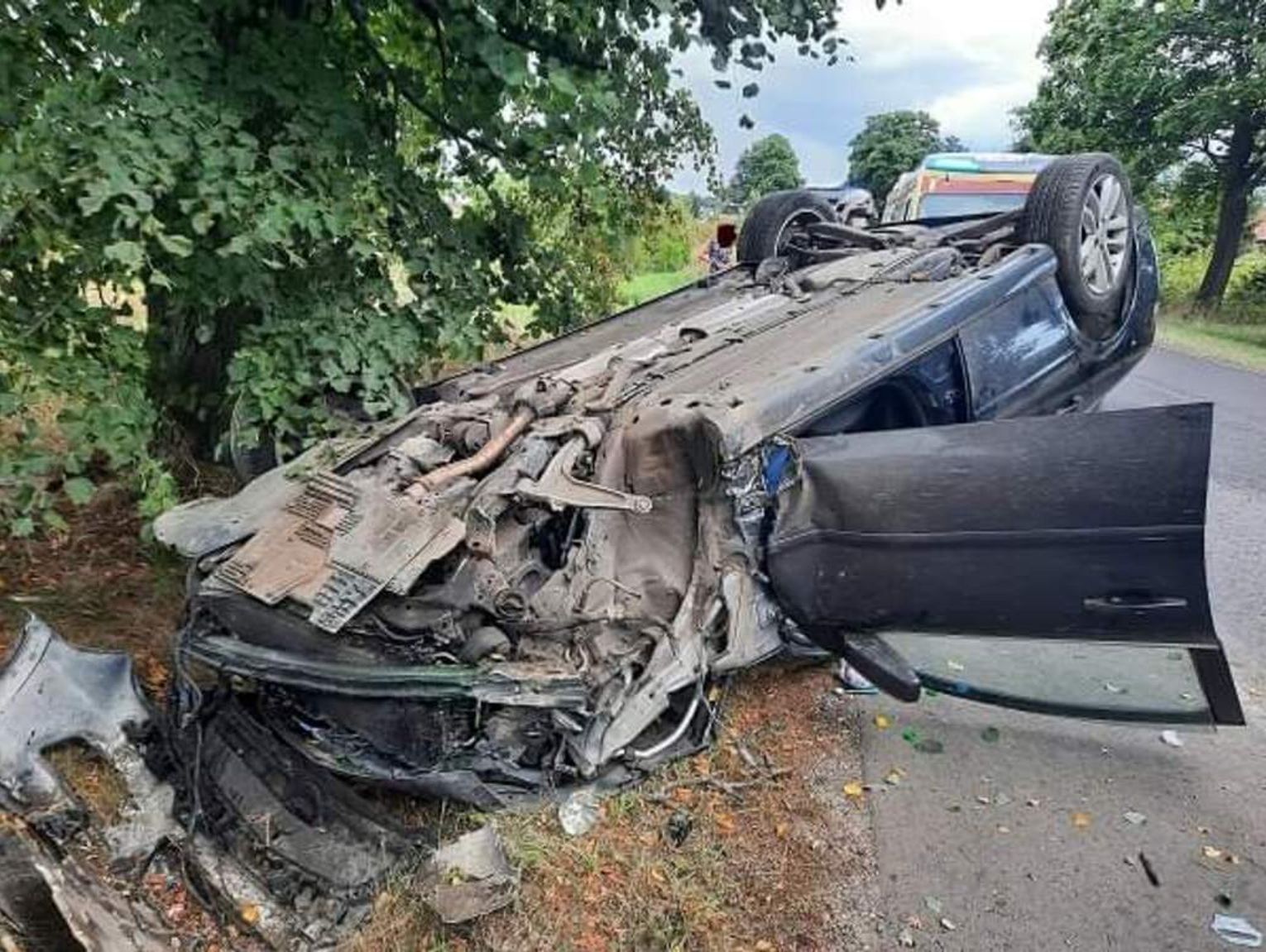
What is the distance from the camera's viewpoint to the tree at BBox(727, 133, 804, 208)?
4925 centimetres

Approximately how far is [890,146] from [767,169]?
13.5 metres

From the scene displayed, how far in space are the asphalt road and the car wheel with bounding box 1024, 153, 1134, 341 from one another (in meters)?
1.56

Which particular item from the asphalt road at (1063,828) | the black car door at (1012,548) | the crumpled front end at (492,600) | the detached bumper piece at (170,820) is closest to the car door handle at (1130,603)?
the black car door at (1012,548)

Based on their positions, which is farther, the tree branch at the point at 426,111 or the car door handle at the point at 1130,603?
the tree branch at the point at 426,111

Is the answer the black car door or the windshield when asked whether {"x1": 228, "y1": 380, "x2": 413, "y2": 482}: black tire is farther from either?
the windshield

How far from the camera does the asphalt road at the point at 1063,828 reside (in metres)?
2.57

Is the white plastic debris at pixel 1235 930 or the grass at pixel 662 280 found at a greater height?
the white plastic debris at pixel 1235 930

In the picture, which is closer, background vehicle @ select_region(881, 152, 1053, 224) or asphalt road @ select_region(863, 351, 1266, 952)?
asphalt road @ select_region(863, 351, 1266, 952)

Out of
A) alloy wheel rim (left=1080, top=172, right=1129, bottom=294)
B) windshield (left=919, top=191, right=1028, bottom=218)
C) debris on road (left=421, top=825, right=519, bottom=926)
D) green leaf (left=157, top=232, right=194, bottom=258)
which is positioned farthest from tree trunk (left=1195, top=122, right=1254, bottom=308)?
debris on road (left=421, top=825, right=519, bottom=926)

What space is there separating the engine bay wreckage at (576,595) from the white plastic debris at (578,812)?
52mm

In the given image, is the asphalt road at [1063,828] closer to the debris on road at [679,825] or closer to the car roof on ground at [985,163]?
the debris on road at [679,825]

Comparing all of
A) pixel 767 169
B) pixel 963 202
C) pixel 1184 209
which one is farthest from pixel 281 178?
pixel 767 169

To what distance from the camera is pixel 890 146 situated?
39156 millimetres

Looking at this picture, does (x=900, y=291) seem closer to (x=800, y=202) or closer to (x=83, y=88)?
(x=800, y=202)
